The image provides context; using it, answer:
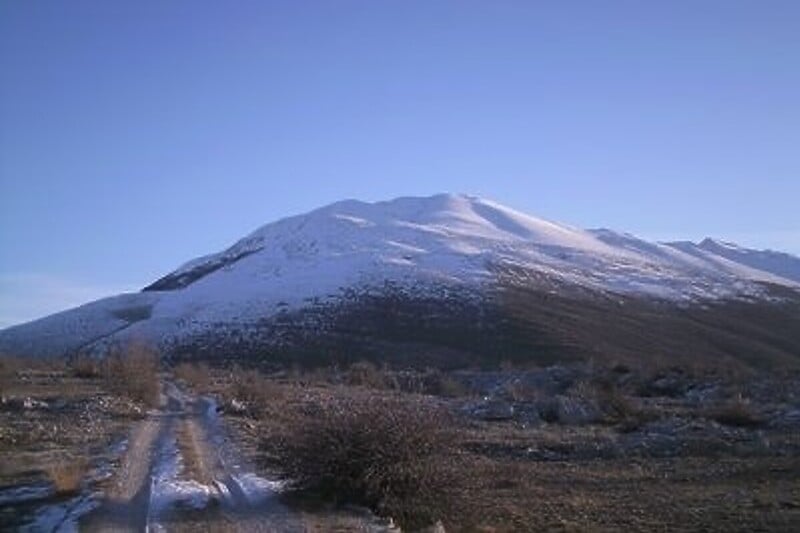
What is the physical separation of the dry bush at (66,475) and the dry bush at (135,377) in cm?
2639

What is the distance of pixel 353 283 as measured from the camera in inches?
5497

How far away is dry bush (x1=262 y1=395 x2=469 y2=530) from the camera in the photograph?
57.8 feet

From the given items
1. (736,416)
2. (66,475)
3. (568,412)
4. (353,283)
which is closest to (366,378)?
(568,412)

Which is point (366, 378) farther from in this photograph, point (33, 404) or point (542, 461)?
point (542, 461)

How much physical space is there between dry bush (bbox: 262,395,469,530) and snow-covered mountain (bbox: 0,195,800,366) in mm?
97201

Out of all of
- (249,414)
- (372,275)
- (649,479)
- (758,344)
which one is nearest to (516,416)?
(249,414)

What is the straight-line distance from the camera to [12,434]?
31.4 metres

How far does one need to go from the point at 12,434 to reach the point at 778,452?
22.6 metres

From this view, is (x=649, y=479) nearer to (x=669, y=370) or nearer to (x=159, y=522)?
(x=159, y=522)

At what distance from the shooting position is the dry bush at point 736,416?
110 feet

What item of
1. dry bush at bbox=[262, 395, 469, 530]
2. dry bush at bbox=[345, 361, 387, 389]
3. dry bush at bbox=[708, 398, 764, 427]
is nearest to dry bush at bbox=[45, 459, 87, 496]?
dry bush at bbox=[262, 395, 469, 530]

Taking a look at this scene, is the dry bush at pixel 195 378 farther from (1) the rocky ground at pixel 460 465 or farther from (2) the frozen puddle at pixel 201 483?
(2) the frozen puddle at pixel 201 483

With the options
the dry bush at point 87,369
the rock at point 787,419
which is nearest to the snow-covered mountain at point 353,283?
the dry bush at point 87,369

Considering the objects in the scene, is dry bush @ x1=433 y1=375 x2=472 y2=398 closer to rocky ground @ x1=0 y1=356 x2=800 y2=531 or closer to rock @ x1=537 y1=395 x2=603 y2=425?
rocky ground @ x1=0 y1=356 x2=800 y2=531
